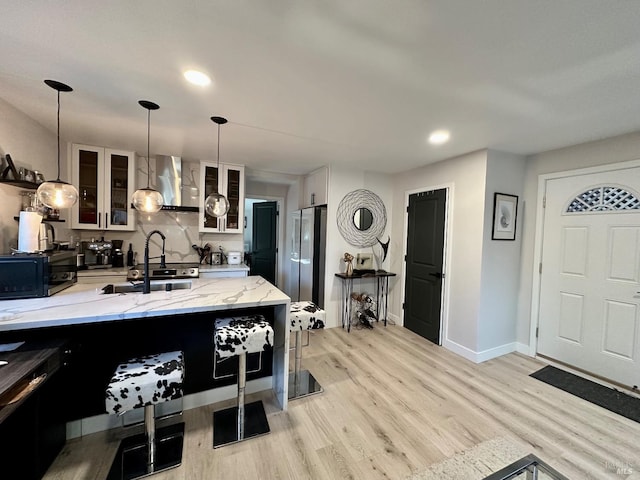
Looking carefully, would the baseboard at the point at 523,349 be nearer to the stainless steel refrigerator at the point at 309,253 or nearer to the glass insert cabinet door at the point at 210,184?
the stainless steel refrigerator at the point at 309,253

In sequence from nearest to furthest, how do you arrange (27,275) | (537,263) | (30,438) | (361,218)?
(30,438), (27,275), (537,263), (361,218)

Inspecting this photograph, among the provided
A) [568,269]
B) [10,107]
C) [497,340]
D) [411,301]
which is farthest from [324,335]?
[10,107]

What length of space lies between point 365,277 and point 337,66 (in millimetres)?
3079

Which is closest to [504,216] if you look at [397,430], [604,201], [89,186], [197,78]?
[604,201]

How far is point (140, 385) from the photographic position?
1489 millimetres

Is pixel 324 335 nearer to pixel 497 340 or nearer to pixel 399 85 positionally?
pixel 497 340

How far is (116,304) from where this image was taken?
70.2 inches

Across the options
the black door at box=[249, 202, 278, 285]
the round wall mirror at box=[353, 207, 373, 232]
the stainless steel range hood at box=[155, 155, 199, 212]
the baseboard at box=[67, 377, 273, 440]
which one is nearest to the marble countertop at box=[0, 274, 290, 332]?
the baseboard at box=[67, 377, 273, 440]

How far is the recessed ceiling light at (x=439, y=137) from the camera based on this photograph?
255 centimetres

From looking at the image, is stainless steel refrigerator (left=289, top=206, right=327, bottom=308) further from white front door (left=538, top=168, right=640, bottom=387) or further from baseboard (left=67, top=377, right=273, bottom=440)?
white front door (left=538, top=168, right=640, bottom=387)

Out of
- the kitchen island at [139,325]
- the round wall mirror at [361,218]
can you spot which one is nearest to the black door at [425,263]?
the round wall mirror at [361,218]

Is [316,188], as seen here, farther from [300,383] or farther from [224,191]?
[300,383]

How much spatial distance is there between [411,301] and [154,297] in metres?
3.38

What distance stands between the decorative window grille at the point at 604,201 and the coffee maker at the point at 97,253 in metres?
5.60
